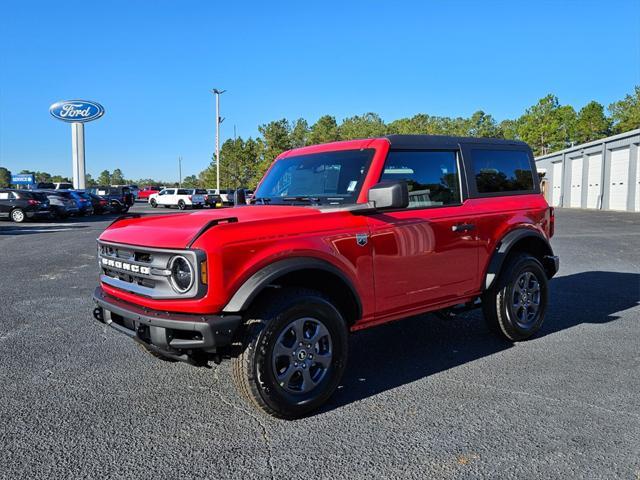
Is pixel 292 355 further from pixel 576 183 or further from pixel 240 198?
pixel 576 183

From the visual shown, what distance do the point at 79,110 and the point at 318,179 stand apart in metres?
45.2

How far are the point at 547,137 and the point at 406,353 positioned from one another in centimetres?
7223

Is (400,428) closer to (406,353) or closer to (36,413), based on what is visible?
(406,353)

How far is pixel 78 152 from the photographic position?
140 ft

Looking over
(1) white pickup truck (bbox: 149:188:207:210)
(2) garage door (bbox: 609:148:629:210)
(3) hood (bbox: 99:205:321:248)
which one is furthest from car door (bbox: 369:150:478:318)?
(1) white pickup truck (bbox: 149:188:207:210)

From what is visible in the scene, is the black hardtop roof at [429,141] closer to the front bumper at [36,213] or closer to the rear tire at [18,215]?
the front bumper at [36,213]

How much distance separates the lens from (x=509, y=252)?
16.8 feet

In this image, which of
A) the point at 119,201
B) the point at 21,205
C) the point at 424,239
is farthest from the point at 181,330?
the point at 119,201

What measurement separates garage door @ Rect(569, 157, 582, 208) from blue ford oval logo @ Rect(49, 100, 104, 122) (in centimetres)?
3949

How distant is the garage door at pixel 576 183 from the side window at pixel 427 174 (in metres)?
40.0

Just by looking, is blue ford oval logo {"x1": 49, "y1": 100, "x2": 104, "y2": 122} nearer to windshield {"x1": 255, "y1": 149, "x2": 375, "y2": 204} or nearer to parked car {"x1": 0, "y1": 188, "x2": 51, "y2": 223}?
parked car {"x1": 0, "y1": 188, "x2": 51, "y2": 223}

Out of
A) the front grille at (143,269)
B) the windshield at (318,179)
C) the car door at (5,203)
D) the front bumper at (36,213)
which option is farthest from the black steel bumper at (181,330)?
the car door at (5,203)

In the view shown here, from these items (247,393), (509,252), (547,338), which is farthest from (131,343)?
(547,338)

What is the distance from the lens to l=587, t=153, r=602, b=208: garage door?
36.0 metres
